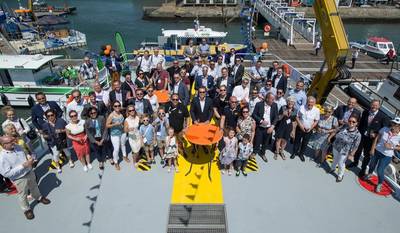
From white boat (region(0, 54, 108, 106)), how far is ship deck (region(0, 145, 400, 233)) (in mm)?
9229

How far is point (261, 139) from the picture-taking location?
709cm

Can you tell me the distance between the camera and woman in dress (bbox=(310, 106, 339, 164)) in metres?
6.53

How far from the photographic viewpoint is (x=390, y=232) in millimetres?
5375

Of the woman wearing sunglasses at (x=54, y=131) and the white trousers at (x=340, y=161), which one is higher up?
the woman wearing sunglasses at (x=54, y=131)

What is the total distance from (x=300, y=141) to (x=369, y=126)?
1612 millimetres

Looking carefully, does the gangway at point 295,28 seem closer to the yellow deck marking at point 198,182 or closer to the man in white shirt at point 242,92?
the man in white shirt at point 242,92

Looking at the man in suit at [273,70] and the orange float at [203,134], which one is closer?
the orange float at [203,134]

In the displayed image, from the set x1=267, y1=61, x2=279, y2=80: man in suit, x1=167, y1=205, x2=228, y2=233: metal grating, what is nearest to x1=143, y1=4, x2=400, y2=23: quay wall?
x1=267, y1=61, x2=279, y2=80: man in suit

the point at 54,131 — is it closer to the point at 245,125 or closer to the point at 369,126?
the point at 245,125

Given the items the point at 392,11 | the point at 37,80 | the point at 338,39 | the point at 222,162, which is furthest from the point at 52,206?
the point at 392,11

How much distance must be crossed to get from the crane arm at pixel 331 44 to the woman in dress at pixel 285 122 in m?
1.93

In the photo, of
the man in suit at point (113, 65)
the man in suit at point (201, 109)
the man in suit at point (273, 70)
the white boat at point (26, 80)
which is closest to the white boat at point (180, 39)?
the white boat at point (26, 80)

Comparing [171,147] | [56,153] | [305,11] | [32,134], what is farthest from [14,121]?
[305,11]

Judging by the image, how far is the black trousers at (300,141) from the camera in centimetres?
693
